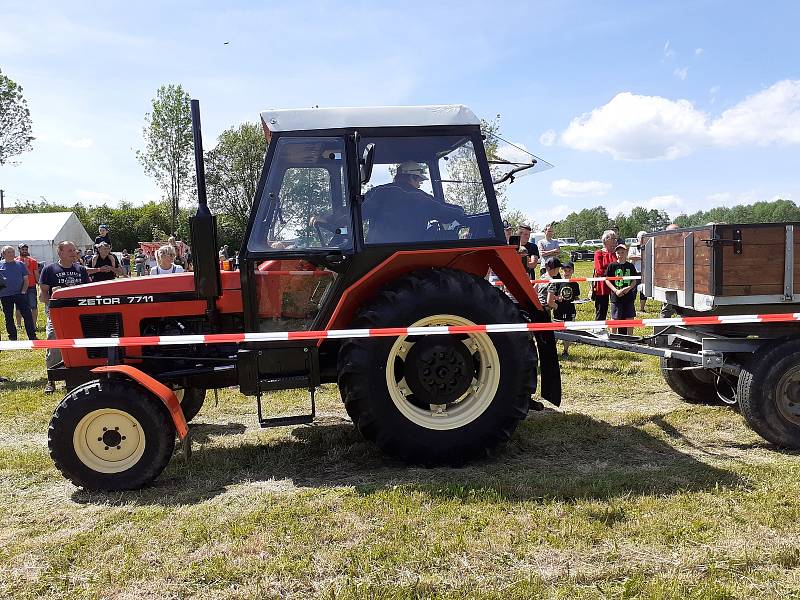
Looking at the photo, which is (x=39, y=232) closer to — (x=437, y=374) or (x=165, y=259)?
(x=165, y=259)

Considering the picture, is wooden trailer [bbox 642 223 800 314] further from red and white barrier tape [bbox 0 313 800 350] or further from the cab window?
the cab window

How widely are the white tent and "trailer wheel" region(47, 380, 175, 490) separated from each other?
74.9ft

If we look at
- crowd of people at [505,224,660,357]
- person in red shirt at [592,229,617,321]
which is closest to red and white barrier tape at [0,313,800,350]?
crowd of people at [505,224,660,357]

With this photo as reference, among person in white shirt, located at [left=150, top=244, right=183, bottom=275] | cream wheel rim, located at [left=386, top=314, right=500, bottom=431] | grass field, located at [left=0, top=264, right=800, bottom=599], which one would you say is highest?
person in white shirt, located at [left=150, top=244, right=183, bottom=275]

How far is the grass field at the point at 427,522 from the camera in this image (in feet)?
9.16

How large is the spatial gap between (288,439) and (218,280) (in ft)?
4.97

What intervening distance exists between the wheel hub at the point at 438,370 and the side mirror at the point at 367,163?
1119 millimetres

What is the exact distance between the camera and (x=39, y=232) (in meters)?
25.6

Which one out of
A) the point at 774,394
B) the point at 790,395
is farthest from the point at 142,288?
the point at 790,395

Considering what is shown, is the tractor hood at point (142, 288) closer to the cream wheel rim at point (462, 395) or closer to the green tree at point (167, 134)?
the cream wheel rim at point (462, 395)

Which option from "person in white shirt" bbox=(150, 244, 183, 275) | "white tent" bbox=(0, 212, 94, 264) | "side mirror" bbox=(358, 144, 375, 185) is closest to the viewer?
"side mirror" bbox=(358, 144, 375, 185)

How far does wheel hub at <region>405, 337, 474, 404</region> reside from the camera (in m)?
4.20

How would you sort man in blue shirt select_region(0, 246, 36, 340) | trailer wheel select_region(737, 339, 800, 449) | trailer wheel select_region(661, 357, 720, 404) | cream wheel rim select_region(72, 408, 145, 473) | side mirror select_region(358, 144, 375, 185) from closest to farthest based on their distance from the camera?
side mirror select_region(358, 144, 375, 185) → cream wheel rim select_region(72, 408, 145, 473) → trailer wheel select_region(737, 339, 800, 449) → trailer wheel select_region(661, 357, 720, 404) → man in blue shirt select_region(0, 246, 36, 340)

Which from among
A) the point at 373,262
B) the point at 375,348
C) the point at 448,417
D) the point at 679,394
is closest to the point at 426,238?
the point at 373,262
